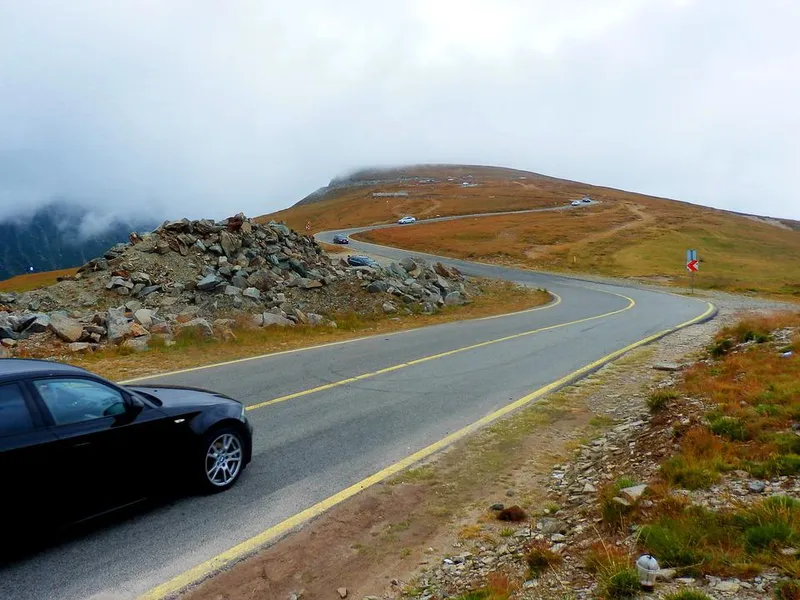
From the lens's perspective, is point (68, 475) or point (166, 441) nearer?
point (68, 475)

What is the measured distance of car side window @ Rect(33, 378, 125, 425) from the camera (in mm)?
4609

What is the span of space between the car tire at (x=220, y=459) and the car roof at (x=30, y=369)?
1.29 meters

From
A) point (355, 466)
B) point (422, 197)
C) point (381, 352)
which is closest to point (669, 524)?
point (355, 466)

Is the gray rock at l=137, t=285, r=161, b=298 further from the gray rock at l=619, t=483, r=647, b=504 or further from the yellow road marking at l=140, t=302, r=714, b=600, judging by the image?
the gray rock at l=619, t=483, r=647, b=504

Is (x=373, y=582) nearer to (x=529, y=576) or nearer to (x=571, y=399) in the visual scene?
(x=529, y=576)

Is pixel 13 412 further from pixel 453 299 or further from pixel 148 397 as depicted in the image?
pixel 453 299

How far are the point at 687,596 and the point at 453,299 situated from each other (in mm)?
21732

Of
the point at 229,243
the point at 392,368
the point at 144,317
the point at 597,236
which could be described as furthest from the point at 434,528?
the point at 597,236

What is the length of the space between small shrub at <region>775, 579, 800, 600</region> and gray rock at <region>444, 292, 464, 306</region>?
69.2 feet

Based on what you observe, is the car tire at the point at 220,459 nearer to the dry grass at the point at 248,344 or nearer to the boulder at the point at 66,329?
the dry grass at the point at 248,344

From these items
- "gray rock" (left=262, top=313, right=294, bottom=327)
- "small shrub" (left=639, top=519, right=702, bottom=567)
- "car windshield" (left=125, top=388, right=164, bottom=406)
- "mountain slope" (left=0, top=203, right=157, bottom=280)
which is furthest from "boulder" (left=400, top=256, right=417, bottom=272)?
"mountain slope" (left=0, top=203, right=157, bottom=280)

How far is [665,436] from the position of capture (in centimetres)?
662

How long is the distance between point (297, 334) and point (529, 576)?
13011 mm

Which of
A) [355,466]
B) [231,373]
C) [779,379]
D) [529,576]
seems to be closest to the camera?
[529,576]
